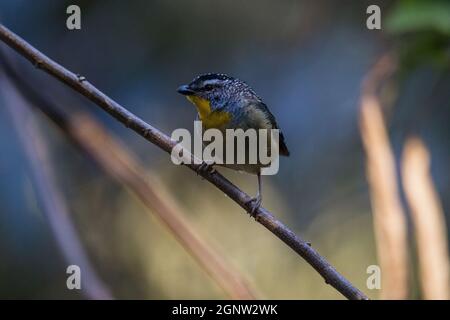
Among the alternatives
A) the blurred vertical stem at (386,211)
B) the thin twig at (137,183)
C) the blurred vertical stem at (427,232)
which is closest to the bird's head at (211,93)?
the thin twig at (137,183)

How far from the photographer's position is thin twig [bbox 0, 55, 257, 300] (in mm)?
2615

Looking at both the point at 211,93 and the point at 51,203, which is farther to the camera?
the point at 211,93

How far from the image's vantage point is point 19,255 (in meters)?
5.31

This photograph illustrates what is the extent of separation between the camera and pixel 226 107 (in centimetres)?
297

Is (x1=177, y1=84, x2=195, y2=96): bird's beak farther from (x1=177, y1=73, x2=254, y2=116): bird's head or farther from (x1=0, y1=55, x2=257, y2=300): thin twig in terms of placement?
(x1=0, y1=55, x2=257, y2=300): thin twig

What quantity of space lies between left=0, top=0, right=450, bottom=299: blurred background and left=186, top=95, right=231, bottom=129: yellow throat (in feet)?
6.05

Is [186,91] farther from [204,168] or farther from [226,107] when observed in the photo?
[204,168]

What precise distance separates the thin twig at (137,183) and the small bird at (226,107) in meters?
0.37

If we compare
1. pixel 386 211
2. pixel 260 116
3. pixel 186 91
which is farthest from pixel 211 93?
pixel 386 211

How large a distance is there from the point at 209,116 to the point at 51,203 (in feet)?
2.55

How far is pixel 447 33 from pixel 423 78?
2.60 metres

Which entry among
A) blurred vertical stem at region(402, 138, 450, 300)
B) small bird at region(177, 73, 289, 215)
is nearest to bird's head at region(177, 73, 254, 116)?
small bird at region(177, 73, 289, 215)

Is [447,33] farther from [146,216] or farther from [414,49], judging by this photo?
[146,216]
